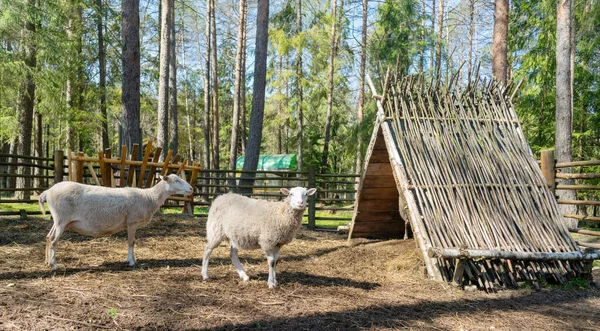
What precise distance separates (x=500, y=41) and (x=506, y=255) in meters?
7.49

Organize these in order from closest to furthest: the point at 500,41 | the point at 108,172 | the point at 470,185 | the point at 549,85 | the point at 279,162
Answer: the point at 470,185 → the point at 108,172 → the point at 500,41 → the point at 549,85 → the point at 279,162

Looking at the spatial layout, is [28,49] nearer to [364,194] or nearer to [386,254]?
[364,194]

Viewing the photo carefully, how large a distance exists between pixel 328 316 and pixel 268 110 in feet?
64.9

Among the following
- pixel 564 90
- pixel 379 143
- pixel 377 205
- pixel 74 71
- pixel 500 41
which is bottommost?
pixel 377 205

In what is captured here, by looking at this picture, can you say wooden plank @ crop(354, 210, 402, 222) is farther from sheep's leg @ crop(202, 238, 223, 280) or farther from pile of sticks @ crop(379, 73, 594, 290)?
sheep's leg @ crop(202, 238, 223, 280)

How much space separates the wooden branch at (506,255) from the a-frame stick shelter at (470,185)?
0.01 metres

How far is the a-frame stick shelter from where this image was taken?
5535 millimetres

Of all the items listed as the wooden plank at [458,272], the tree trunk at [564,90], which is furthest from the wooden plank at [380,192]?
the tree trunk at [564,90]

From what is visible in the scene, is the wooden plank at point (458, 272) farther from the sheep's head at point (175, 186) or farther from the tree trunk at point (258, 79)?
the tree trunk at point (258, 79)

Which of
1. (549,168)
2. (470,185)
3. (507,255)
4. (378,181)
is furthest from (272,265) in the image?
(549,168)

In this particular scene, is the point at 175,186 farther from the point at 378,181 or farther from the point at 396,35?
the point at 396,35

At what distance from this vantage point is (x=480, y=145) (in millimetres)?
6750

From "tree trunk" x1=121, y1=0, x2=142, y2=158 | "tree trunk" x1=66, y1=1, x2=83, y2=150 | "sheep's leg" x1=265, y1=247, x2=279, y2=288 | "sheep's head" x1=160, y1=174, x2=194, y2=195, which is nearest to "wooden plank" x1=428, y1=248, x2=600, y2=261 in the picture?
"sheep's leg" x1=265, y1=247, x2=279, y2=288

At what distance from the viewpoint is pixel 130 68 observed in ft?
33.4
